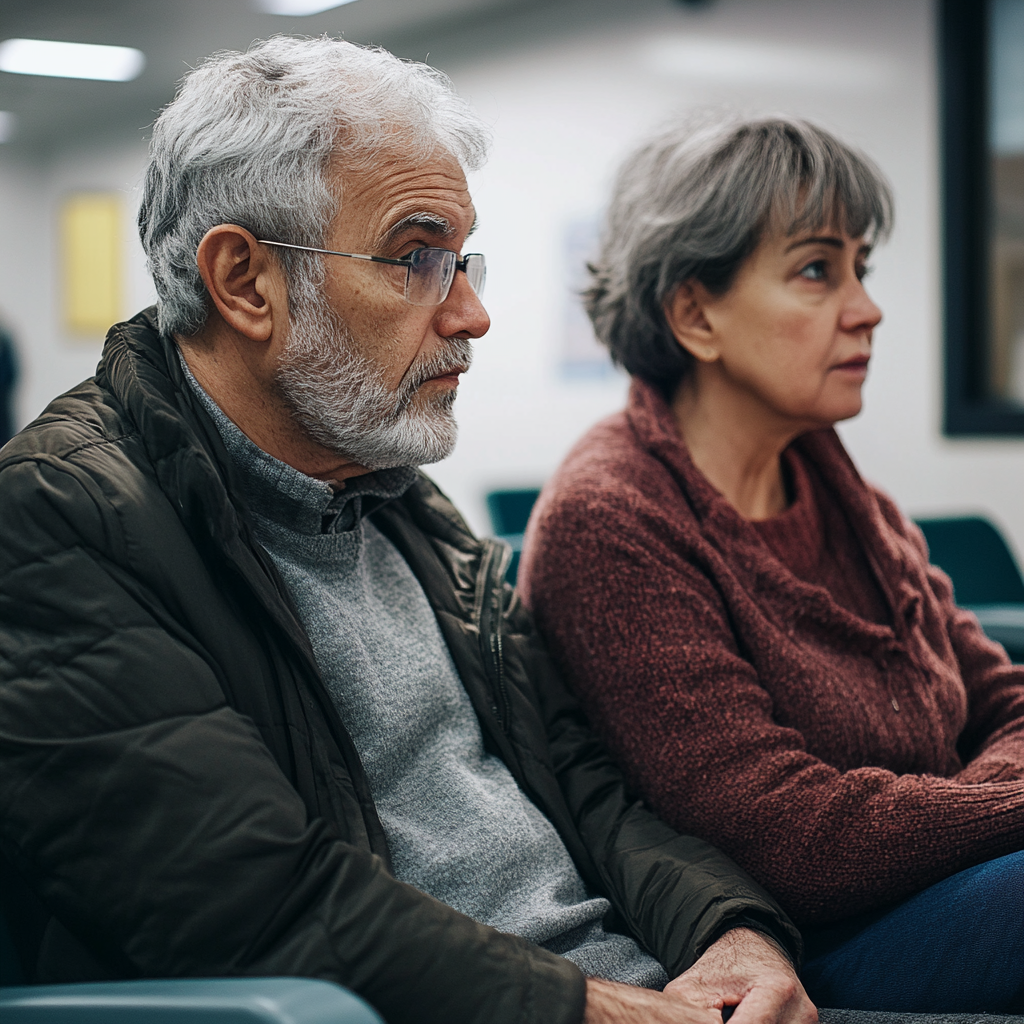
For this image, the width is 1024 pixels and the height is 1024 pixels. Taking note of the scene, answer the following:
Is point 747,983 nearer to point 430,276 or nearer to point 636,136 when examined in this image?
point 430,276

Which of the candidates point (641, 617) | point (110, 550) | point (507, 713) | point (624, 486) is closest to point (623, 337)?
point (624, 486)

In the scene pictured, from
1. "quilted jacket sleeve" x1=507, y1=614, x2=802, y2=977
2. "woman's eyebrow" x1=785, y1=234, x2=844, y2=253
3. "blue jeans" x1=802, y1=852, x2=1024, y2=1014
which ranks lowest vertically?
"blue jeans" x1=802, y1=852, x2=1024, y2=1014

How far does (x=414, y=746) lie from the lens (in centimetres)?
119

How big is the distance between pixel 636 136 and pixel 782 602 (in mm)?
1467

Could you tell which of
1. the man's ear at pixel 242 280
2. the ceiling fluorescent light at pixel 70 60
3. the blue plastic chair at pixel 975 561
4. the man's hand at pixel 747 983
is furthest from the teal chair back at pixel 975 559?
the ceiling fluorescent light at pixel 70 60

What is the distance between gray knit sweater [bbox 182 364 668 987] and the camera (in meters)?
1.14

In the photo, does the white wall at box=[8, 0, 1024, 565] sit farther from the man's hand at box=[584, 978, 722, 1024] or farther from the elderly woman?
the man's hand at box=[584, 978, 722, 1024]

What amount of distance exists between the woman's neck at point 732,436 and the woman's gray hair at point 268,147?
595 mm

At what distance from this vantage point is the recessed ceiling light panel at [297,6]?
4.75 meters

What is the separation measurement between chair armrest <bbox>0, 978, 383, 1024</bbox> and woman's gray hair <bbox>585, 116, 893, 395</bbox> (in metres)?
1.09

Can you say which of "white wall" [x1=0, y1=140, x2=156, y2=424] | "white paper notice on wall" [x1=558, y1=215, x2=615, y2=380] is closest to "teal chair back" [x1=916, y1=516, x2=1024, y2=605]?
"white paper notice on wall" [x1=558, y1=215, x2=615, y2=380]

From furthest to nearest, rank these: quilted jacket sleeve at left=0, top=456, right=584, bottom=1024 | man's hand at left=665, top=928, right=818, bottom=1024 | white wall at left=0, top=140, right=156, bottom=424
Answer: white wall at left=0, top=140, right=156, bottom=424
man's hand at left=665, top=928, right=818, bottom=1024
quilted jacket sleeve at left=0, top=456, right=584, bottom=1024

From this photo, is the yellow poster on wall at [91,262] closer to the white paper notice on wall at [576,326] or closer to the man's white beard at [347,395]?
the white paper notice on wall at [576,326]

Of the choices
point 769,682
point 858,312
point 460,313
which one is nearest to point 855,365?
point 858,312
